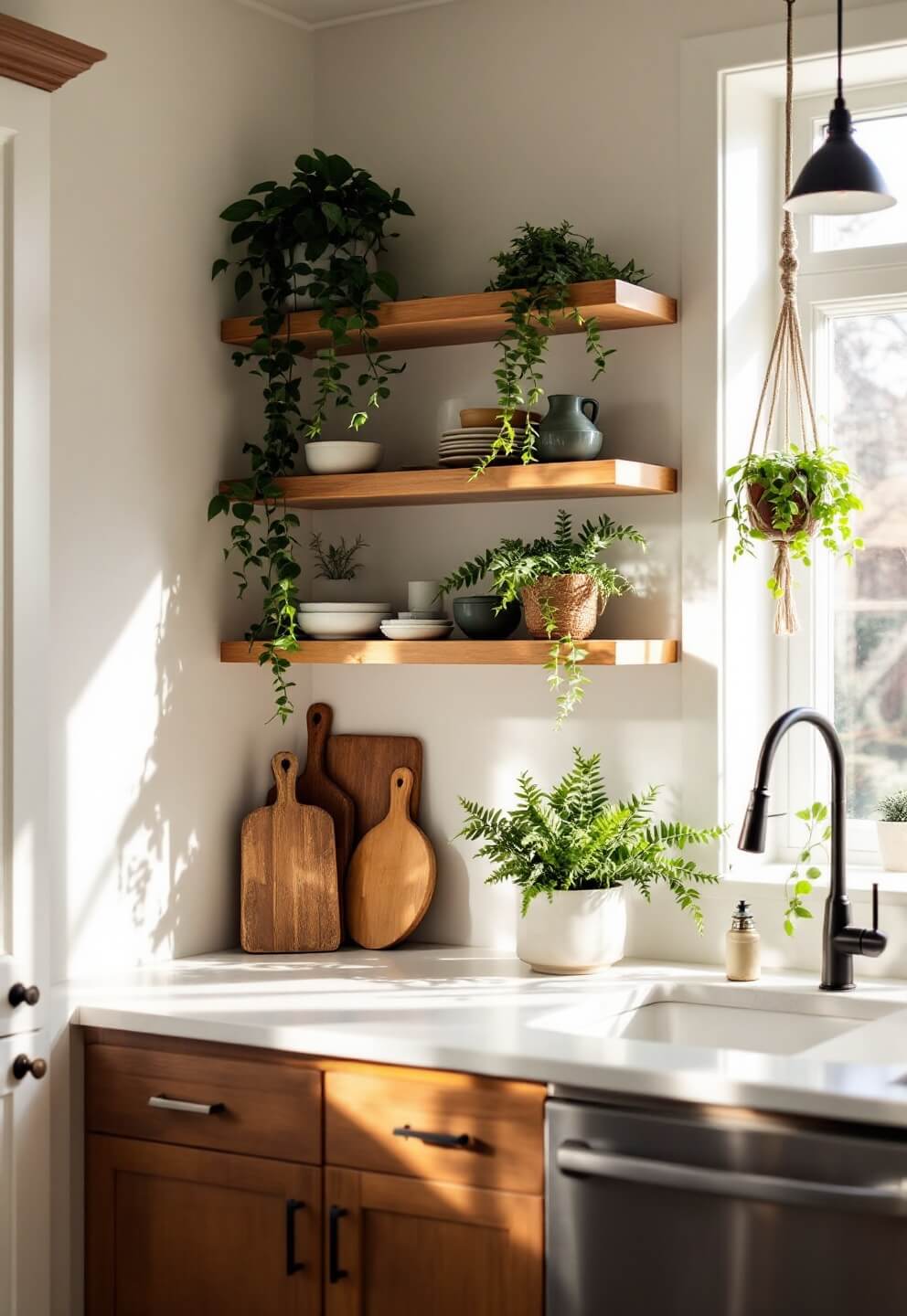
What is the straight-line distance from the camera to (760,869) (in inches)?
118

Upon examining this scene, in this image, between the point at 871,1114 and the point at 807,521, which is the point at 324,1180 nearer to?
the point at 871,1114

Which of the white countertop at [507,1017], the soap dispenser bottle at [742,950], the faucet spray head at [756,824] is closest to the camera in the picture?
the white countertop at [507,1017]

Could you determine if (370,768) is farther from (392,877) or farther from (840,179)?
(840,179)

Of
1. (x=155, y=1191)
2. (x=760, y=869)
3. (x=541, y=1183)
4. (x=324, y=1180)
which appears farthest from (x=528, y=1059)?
(x=760, y=869)

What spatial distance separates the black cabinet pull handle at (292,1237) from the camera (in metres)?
2.41

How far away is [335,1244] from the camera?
238 cm

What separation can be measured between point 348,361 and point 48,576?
973 mm

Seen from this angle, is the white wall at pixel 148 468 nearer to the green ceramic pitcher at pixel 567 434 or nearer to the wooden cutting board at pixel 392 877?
the wooden cutting board at pixel 392 877

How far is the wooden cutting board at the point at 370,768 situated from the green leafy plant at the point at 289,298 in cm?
19

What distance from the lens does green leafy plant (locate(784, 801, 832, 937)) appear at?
9.29 ft

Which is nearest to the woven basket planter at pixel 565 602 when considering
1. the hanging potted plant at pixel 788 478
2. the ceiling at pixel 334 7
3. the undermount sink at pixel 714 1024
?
the hanging potted plant at pixel 788 478

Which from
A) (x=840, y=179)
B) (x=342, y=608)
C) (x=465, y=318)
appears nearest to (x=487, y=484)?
(x=465, y=318)

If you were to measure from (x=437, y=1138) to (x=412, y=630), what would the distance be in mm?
1059

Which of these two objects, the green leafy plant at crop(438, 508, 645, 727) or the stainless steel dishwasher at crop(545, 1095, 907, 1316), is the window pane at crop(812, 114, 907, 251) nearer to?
the green leafy plant at crop(438, 508, 645, 727)
